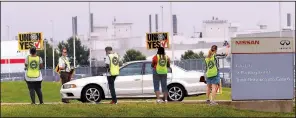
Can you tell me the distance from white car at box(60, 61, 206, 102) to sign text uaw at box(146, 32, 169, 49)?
12786 millimetres

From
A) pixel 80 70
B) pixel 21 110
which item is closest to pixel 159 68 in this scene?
pixel 21 110

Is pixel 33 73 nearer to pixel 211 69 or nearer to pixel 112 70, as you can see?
pixel 112 70

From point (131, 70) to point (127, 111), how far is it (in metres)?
4.78

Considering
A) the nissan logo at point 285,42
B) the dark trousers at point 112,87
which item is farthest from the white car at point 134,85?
the nissan logo at point 285,42

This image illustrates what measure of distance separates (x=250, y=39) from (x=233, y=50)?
0.51 meters

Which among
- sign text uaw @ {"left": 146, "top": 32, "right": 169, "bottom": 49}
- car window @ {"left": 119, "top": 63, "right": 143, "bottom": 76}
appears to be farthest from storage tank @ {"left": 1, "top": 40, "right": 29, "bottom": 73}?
car window @ {"left": 119, "top": 63, "right": 143, "bottom": 76}

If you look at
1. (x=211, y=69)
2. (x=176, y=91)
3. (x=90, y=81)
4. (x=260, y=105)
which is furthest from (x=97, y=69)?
(x=260, y=105)

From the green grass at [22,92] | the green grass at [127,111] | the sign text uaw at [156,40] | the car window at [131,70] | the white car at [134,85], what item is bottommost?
the green grass at [22,92]

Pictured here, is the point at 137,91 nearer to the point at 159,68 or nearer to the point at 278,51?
the point at 159,68

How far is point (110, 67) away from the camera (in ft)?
57.4

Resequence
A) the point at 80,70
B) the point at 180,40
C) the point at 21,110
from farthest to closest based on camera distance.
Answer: the point at 180,40 → the point at 80,70 → the point at 21,110

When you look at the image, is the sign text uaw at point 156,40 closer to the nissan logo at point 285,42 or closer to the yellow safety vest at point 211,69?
the yellow safety vest at point 211,69

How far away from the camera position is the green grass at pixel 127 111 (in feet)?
47.2

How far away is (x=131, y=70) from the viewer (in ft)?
64.4
